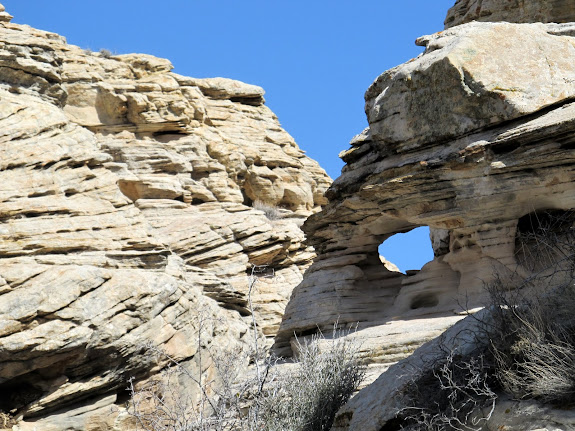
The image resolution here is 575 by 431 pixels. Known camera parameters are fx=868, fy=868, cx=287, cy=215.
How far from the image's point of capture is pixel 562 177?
42.4 ft

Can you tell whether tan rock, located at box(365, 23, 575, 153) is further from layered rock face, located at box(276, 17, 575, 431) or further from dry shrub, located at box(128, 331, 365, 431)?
dry shrub, located at box(128, 331, 365, 431)

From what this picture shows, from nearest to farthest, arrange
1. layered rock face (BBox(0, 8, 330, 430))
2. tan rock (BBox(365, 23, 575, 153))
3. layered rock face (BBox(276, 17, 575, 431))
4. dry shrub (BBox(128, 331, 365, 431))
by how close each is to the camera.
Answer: dry shrub (BBox(128, 331, 365, 431)), layered rock face (BBox(276, 17, 575, 431)), tan rock (BBox(365, 23, 575, 153)), layered rock face (BBox(0, 8, 330, 430))

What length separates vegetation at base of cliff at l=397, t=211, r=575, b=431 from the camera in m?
7.77

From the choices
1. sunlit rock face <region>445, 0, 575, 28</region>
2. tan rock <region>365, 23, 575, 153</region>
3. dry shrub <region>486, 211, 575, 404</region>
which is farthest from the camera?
sunlit rock face <region>445, 0, 575, 28</region>

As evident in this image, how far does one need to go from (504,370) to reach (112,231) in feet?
44.3

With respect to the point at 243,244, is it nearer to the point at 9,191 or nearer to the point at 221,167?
the point at 221,167

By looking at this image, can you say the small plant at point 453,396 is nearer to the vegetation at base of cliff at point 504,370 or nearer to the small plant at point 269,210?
the vegetation at base of cliff at point 504,370

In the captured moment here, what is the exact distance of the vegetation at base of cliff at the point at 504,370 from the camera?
7.77 metres

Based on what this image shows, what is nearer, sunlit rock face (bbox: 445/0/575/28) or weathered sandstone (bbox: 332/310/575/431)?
weathered sandstone (bbox: 332/310/575/431)

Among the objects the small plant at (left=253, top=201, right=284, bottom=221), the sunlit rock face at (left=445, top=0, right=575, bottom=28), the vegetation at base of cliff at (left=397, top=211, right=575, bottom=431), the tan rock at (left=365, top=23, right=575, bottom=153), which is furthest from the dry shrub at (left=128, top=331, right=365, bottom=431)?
the small plant at (left=253, top=201, right=284, bottom=221)

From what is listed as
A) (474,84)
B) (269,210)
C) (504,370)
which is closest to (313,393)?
(504,370)

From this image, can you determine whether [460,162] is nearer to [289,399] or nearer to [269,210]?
[289,399]

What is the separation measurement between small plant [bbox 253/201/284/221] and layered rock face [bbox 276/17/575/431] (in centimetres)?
1999

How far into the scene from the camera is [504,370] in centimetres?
823
